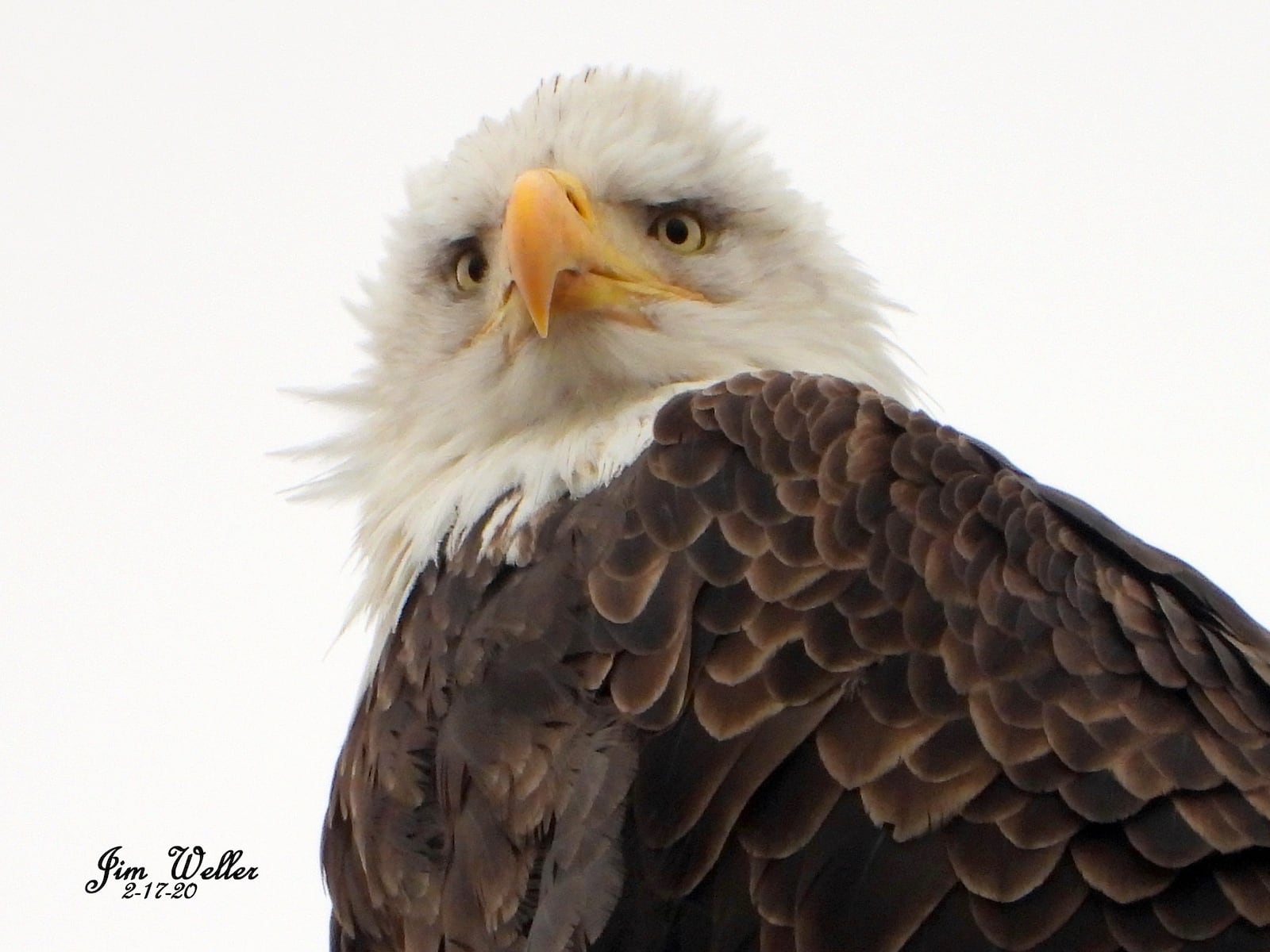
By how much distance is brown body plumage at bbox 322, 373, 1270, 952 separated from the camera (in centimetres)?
346

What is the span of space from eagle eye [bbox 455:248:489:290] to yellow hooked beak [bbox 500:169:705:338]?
277 mm

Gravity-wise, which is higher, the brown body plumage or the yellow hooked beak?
the yellow hooked beak

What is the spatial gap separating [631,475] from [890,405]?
1.78 ft

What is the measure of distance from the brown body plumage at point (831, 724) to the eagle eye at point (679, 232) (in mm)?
813

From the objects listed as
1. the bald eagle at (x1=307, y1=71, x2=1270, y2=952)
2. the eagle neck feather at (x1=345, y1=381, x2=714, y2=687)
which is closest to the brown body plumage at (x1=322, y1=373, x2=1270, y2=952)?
the bald eagle at (x1=307, y1=71, x2=1270, y2=952)

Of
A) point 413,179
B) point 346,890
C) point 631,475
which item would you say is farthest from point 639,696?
point 413,179

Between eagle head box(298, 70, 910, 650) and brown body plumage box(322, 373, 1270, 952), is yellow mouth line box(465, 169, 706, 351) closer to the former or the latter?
eagle head box(298, 70, 910, 650)

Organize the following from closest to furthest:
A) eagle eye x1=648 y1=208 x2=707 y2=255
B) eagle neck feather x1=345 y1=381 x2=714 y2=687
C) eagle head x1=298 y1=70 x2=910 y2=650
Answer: eagle neck feather x1=345 y1=381 x2=714 y2=687 < eagle head x1=298 y1=70 x2=910 y2=650 < eagle eye x1=648 y1=208 x2=707 y2=255

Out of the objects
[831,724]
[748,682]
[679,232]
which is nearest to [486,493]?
[679,232]

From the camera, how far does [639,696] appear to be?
3.74 meters

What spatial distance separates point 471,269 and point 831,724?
1800 millimetres

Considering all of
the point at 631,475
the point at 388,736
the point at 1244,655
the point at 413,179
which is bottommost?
the point at 388,736

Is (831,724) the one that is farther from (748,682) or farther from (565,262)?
(565,262)

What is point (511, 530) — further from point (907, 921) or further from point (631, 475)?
point (907, 921)
